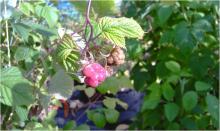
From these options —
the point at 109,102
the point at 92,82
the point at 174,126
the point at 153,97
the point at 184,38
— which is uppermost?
the point at 92,82

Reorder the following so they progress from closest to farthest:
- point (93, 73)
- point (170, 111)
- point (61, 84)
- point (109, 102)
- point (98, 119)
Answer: point (93, 73) → point (61, 84) → point (109, 102) → point (98, 119) → point (170, 111)

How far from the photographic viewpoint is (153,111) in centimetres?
214

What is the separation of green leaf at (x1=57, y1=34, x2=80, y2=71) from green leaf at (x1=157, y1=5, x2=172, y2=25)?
1153 mm

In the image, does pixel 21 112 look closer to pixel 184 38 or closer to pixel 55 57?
pixel 55 57

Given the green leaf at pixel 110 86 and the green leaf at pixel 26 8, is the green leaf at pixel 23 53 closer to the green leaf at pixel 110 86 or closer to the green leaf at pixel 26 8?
the green leaf at pixel 26 8

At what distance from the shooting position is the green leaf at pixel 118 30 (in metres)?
0.67

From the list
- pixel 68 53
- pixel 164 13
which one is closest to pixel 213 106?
pixel 164 13

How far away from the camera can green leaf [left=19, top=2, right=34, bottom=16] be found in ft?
3.64

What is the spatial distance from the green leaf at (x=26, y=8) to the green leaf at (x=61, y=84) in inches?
11.4

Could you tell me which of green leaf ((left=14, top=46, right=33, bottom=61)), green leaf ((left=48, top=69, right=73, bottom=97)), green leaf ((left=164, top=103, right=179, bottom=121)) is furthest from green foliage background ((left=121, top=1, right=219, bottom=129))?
green leaf ((left=48, top=69, right=73, bottom=97))

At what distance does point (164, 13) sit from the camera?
6.01 ft

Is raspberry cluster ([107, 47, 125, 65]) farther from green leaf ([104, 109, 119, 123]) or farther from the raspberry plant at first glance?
green leaf ([104, 109, 119, 123])

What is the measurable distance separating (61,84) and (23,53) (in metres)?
0.18

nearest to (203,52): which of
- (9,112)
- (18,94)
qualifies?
(9,112)
